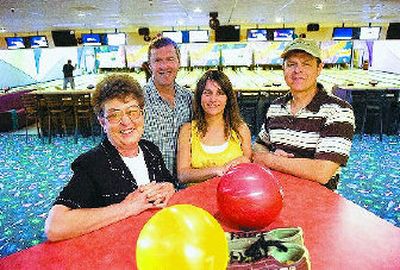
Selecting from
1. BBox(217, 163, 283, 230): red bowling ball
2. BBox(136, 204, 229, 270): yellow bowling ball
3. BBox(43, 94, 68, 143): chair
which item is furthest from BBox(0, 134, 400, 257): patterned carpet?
BBox(136, 204, 229, 270): yellow bowling ball

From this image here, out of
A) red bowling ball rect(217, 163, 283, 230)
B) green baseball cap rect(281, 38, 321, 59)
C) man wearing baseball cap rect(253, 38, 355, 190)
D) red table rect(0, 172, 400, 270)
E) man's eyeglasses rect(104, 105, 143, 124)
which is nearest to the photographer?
red table rect(0, 172, 400, 270)

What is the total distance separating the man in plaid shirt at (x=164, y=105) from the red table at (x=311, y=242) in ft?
3.09

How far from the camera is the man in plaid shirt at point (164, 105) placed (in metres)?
2.40

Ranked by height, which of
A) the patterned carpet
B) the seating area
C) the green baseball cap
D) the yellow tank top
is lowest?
the patterned carpet

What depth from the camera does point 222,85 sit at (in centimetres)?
224

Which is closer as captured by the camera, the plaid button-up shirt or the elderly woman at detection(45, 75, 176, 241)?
the elderly woman at detection(45, 75, 176, 241)

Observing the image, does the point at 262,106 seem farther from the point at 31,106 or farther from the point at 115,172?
the point at 115,172

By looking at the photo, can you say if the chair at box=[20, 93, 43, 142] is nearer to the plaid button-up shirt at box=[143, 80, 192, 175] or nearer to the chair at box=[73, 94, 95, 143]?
the chair at box=[73, 94, 95, 143]

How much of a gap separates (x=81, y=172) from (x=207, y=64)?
13642mm

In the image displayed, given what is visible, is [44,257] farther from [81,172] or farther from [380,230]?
[380,230]

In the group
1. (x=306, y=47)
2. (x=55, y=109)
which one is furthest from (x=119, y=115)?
(x=55, y=109)

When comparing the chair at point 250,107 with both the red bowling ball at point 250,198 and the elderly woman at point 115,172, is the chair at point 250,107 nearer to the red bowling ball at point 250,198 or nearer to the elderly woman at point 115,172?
the elderly woman at point 115,172

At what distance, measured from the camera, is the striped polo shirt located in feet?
5.84

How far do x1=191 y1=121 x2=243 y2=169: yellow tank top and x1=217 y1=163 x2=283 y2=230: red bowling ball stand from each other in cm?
90
